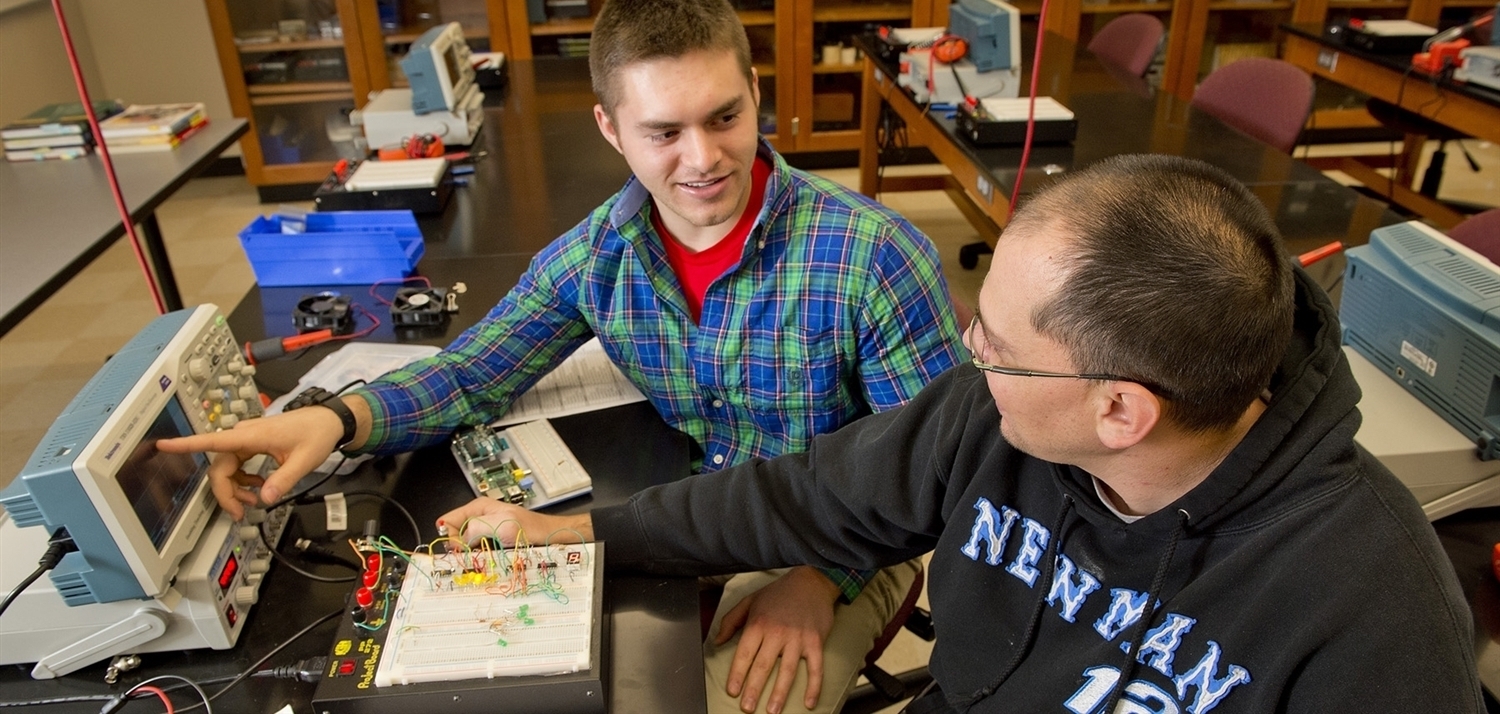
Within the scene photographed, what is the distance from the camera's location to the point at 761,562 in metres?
1.24

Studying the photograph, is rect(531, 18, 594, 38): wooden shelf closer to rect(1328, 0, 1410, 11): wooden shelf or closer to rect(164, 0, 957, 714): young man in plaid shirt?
rect(164, 0, 957, 714): young man in plaid shirt

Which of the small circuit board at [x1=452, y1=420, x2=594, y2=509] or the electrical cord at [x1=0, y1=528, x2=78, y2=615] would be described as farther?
the small circuit board at [x1=452, y1=420, x2=594, y2=509]

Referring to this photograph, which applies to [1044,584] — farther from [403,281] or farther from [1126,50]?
[1126,50]

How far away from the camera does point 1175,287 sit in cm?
80

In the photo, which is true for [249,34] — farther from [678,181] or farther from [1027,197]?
[1027,197]

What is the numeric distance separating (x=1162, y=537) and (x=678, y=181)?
0.83 meters

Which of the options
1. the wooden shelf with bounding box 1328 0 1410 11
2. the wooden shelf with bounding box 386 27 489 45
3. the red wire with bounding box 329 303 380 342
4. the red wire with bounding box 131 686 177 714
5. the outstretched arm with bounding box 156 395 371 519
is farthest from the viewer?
the wooden shelf with bounding box 1328 0 1410 11

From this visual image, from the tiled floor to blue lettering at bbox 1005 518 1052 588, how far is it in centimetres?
114

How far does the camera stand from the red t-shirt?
151 cm

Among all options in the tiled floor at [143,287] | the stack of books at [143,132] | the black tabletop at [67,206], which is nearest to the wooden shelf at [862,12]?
the tiled floor at [143,287]

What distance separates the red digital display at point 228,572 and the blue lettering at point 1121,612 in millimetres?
957

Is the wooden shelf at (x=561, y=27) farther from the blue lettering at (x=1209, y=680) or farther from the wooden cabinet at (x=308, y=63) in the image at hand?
the blue lettering at (x=1209, y=680)

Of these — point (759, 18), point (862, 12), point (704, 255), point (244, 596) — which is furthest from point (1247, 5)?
point (244, 596)

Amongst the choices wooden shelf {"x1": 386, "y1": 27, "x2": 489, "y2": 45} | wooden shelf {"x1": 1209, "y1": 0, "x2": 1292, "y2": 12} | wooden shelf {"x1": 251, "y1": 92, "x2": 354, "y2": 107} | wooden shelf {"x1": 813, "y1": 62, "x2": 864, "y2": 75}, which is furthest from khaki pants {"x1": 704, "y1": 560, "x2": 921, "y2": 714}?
wooden shelf {"x1": 1209, "y1": 0, "x2": 1292, "y2": 12}
